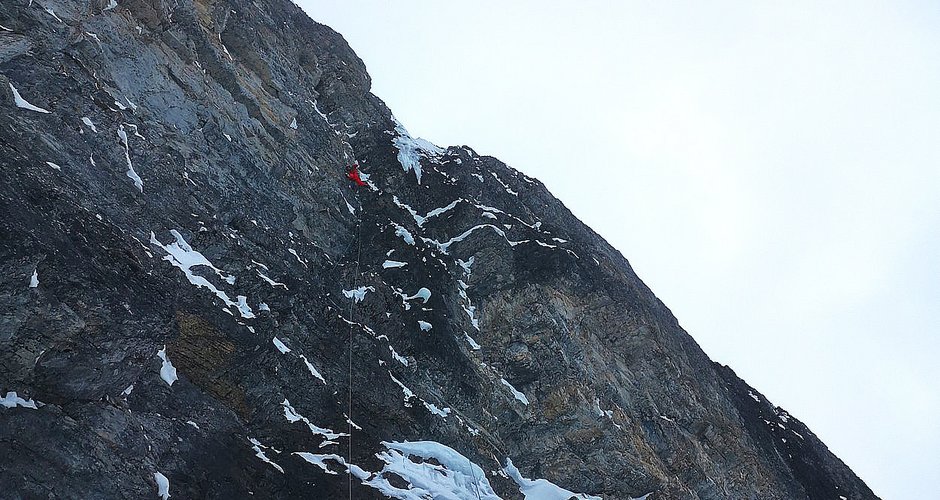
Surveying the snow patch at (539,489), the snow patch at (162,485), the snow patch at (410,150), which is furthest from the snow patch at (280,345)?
the snow patch at (410,150)

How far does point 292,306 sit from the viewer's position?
19.7 metres

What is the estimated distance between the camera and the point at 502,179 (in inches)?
1309

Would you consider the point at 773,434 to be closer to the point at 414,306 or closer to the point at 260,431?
the point at 414,306

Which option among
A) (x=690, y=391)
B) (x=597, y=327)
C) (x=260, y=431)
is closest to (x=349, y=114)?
(x=597, y=327)

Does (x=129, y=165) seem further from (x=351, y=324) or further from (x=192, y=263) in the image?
(x=351, y=324)

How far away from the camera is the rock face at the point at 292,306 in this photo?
13.5 m

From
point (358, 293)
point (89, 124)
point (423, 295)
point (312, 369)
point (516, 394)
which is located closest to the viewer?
→ point (89, 124)

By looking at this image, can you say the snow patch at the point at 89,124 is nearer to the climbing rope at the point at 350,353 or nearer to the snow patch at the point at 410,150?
the climbing rope at the point at 350,353

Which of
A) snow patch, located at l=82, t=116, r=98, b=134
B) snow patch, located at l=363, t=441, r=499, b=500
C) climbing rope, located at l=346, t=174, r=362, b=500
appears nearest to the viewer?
snow patch, located at l=82, t=116, r=98, b=134

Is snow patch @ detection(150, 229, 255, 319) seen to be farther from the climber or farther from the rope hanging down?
the climber

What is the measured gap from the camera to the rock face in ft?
44.3

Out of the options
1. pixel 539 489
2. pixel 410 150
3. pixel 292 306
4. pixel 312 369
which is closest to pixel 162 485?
pixel 312 369

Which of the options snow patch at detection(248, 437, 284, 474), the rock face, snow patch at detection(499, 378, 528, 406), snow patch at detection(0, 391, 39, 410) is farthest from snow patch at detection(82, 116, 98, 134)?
snow patch at detection(499, 378, 528, 406)

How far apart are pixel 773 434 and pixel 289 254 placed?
1093 inches
